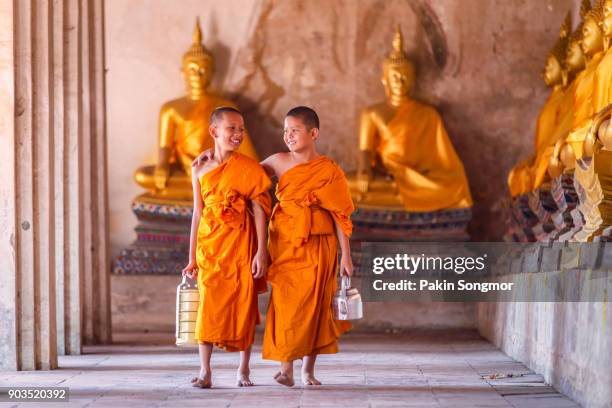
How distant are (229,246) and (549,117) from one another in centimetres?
470

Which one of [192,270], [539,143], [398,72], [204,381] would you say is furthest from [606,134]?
[398,72]

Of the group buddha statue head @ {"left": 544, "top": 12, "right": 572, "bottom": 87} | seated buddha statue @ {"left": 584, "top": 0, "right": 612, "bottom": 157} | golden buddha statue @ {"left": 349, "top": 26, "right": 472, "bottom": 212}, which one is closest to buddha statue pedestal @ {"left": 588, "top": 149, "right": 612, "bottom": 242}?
seated buddha statue @ {"left": 584, "top": 0, "right": 612, "bottom": 157}

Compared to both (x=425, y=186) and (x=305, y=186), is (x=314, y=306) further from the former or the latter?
(x=425, y=186)

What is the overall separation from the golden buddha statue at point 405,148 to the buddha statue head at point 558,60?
1.06 meters

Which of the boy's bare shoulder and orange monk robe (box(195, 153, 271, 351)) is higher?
the boy's bare shoulder

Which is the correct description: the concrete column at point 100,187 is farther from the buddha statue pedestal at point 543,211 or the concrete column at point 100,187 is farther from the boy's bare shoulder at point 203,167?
the buddha statue pedestal at point 543,211

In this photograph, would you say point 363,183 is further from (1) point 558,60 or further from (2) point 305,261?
(2) point 305,261

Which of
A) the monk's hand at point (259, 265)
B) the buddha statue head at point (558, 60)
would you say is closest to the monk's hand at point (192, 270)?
the monk's hand at point (259, 265)

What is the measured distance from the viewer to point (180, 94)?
1016 centimetres

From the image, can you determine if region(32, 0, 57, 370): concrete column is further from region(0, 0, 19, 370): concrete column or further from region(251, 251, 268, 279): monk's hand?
region(251, 251, 268, 279): monk's hand

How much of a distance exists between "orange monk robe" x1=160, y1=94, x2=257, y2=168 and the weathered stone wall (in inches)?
13.9

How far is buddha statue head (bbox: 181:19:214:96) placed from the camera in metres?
9.85

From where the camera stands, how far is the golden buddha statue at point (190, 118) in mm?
9797

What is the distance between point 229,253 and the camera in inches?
193
